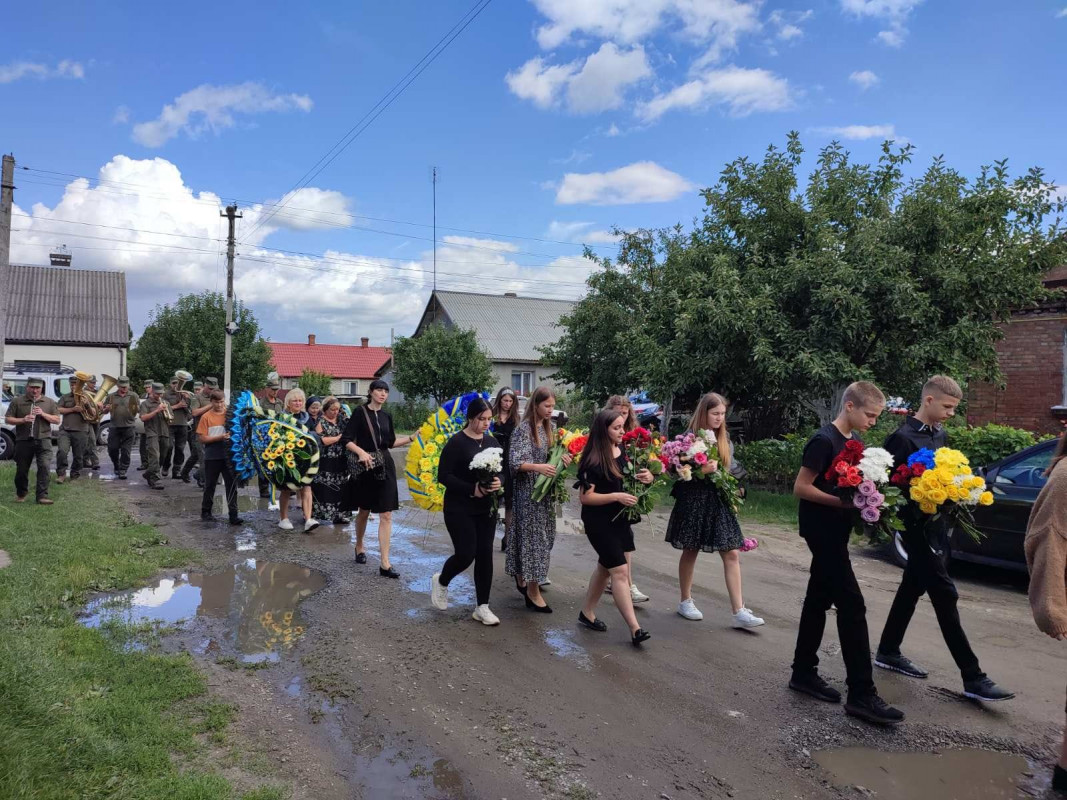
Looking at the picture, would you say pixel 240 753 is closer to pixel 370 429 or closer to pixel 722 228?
pixel 370 429

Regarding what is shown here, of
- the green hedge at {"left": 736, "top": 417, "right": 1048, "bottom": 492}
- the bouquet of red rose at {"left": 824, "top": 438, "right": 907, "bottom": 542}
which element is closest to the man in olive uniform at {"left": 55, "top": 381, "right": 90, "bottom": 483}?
the green hedge at {"left": 736, "top": 417, "right": 1048, "bottom": 492}

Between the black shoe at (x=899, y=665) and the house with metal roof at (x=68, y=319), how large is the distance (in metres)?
38.9

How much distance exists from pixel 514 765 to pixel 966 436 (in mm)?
9585

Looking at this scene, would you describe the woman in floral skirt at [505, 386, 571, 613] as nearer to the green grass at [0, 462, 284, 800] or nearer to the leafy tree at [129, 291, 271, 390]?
the green grass at [0, 462, 284, 800]

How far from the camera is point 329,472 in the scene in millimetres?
10055

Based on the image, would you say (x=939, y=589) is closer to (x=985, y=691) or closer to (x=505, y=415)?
(x=985, y=691)

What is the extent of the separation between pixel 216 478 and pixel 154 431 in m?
4.61

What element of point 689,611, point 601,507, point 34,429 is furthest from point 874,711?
point 34,429

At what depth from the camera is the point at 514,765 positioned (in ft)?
12.5

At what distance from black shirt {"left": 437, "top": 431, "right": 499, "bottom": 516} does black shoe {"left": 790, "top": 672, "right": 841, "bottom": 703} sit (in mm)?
2663

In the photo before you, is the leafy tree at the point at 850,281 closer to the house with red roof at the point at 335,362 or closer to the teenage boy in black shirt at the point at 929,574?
the teenage boy in black shirt at the point at 929,574

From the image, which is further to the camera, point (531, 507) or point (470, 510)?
point (531, 507)

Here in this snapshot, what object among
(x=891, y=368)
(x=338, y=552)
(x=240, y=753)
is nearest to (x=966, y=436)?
(x=891, y=368)

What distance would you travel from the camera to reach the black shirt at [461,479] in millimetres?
6117
